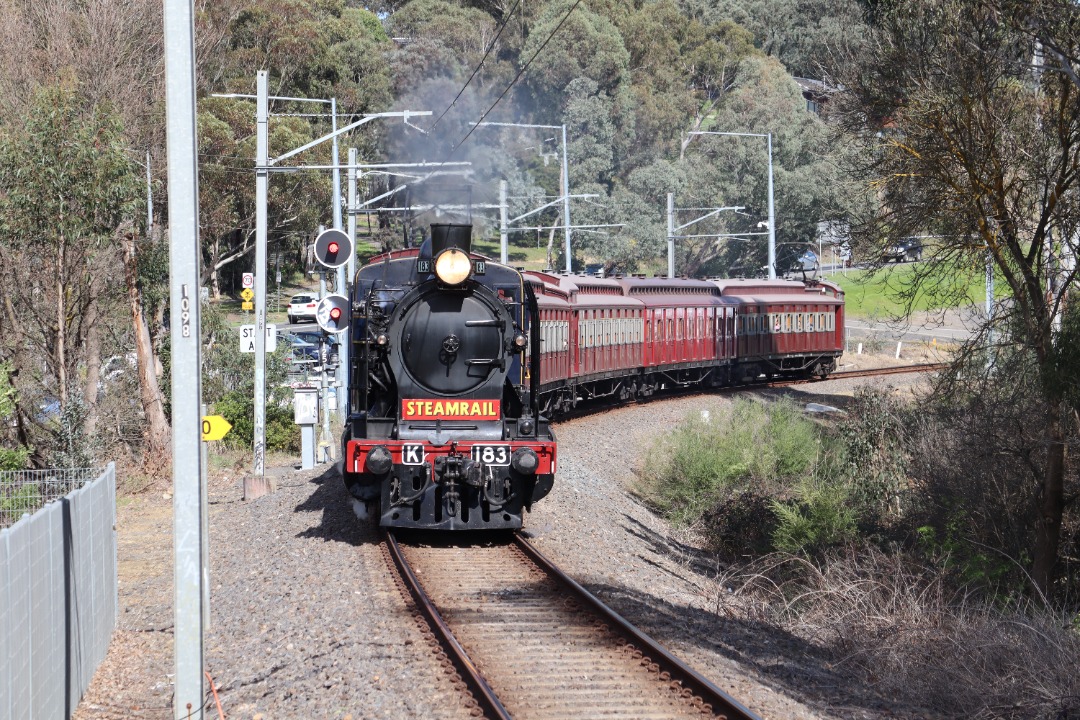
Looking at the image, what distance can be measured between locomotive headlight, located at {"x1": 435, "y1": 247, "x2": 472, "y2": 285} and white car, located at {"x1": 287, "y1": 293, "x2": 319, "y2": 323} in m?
39.0

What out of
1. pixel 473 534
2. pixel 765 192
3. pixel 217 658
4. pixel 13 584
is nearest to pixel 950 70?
pixel 473 534

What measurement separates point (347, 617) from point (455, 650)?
1675 millimetres

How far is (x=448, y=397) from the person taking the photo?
12484 millimetres

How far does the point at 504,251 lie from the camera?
86.5 feet

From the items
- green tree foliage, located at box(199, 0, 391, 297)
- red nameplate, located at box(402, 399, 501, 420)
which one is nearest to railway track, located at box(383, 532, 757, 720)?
red nameplate, located at box(402, 399, 501, 420)

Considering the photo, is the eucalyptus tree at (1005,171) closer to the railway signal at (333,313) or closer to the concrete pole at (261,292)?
the railway signal at (333,313)

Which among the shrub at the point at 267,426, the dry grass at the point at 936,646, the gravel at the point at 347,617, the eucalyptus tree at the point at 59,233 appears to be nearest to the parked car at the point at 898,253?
the dry grass at the point at 936,646

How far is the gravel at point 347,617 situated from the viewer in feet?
25.7

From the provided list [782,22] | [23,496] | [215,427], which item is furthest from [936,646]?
[782,22]

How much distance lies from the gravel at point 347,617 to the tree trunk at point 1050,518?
404 cm

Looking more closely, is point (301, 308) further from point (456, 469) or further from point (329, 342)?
point (456, 469)

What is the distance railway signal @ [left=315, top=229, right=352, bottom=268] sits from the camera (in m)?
18.5

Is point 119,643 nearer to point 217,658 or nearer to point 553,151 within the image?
point 217,658

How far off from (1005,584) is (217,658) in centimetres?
1000
